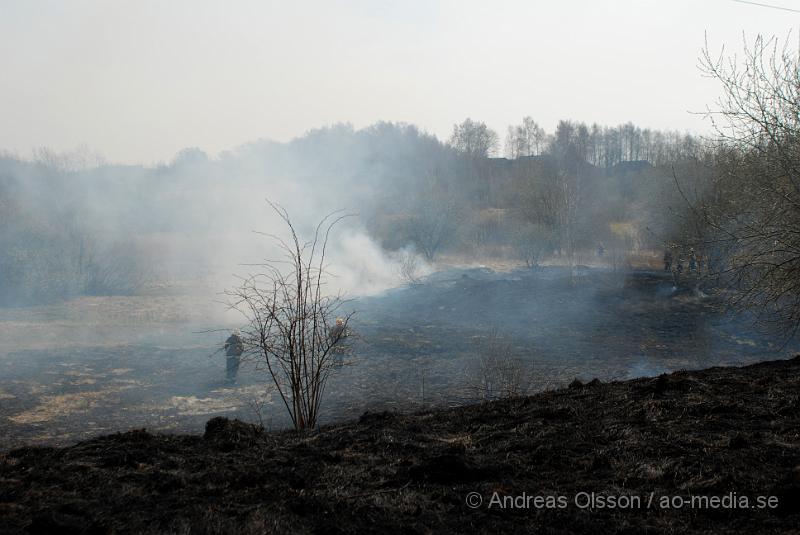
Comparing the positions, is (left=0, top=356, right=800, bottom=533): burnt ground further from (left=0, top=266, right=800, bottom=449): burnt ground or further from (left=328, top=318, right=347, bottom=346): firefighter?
(left=0, top=266, right=800, bottom=449): burnt ground

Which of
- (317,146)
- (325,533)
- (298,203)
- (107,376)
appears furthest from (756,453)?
(317,146)

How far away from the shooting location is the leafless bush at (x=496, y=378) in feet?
30.8

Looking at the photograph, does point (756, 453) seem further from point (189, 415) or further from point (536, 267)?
point (536, 267)

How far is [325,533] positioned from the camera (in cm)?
288

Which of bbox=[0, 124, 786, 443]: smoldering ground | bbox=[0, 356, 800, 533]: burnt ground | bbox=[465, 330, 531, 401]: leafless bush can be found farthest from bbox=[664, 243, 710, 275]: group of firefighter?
bbox=[465, 330, 531, 401]: leafless bush

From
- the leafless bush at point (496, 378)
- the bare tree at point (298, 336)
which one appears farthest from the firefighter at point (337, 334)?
the leafless bush at point (496, 378)

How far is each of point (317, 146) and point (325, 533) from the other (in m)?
35.2

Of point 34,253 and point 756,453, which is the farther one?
point 34,253

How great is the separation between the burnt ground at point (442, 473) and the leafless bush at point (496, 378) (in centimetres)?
353

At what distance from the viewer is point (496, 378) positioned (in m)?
10.2

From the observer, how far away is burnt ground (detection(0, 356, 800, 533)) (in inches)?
117

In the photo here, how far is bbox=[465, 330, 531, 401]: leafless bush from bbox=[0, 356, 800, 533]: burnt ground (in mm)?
3533

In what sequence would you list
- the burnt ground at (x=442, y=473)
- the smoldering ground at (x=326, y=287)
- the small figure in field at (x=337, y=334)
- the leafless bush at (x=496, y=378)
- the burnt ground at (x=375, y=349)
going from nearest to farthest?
the burnt ground at (x=442, y=473) < the small figure in field at (x=337, y=334) < the burnt ground at (x=375, y=349) < the leafless bush at (x=496, y=378) < the smoldering ground at (x=326, y=287)

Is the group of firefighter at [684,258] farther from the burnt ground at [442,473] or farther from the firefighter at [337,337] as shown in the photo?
the firefighter at [337,337]
